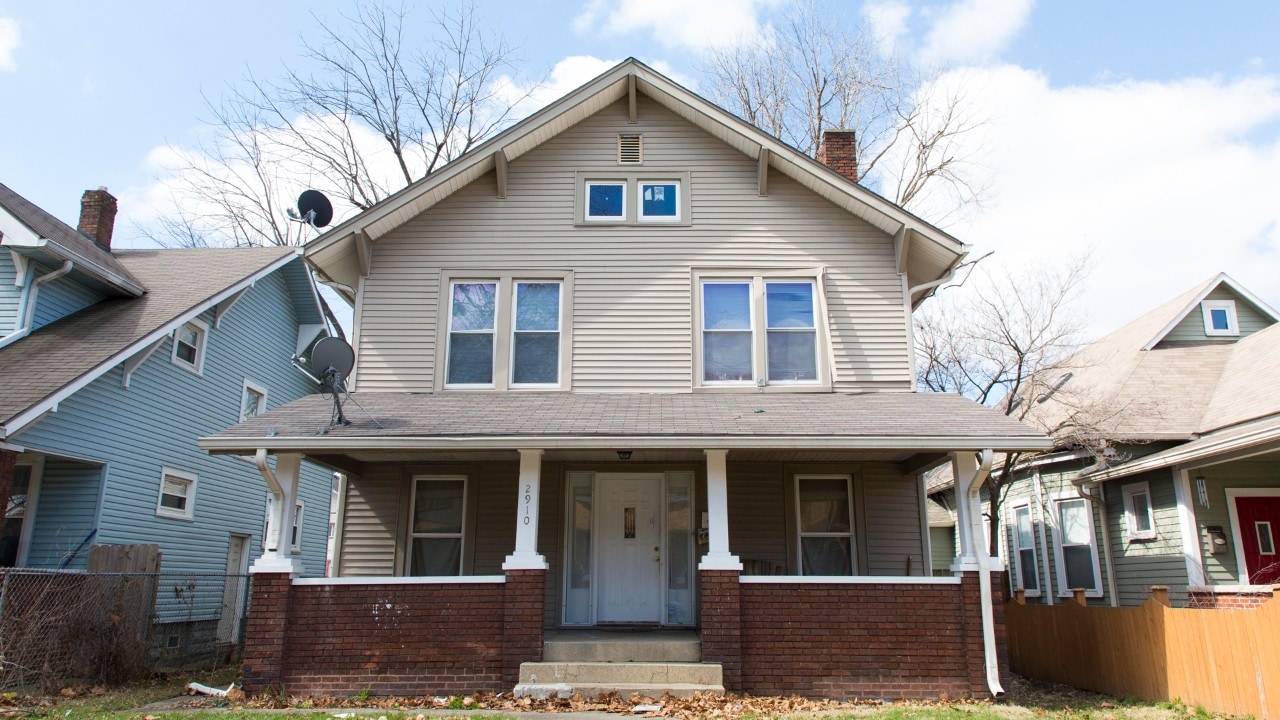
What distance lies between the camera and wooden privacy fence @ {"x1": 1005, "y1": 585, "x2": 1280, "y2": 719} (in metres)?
7.67

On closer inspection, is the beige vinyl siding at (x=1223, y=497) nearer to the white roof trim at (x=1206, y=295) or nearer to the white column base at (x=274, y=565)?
the white roof trim at (x=1206, y=295)

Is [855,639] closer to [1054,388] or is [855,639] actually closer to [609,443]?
[609,443]

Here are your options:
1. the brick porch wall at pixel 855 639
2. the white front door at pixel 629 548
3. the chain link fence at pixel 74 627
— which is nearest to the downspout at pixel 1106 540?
the brick porch wall at pixel 855 639

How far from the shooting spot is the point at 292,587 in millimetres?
8844

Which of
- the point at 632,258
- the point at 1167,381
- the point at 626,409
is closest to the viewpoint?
the point at 626,409

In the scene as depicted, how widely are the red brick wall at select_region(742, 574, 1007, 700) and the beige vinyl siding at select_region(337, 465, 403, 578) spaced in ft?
15.5

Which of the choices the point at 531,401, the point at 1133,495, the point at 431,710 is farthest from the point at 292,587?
the point at 1133,495

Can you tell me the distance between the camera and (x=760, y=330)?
36.9ft

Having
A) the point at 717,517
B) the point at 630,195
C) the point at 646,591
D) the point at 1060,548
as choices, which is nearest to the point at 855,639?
the point at 717,517

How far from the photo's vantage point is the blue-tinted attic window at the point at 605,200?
38.7ft

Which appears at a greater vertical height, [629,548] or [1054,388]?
[1054,388]

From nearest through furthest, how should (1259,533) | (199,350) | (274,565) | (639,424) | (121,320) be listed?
(274,565) → (639,424) → (1259,533) → (121,320) → (199,350)

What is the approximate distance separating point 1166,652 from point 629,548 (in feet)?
19.2

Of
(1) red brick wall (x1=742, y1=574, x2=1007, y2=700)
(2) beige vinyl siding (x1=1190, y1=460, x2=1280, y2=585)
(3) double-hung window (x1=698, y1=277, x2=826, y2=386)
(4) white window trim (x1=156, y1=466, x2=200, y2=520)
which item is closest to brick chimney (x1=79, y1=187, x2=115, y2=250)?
(4) white window trim (x1=156, y1=466, x2=200, y2=520)
